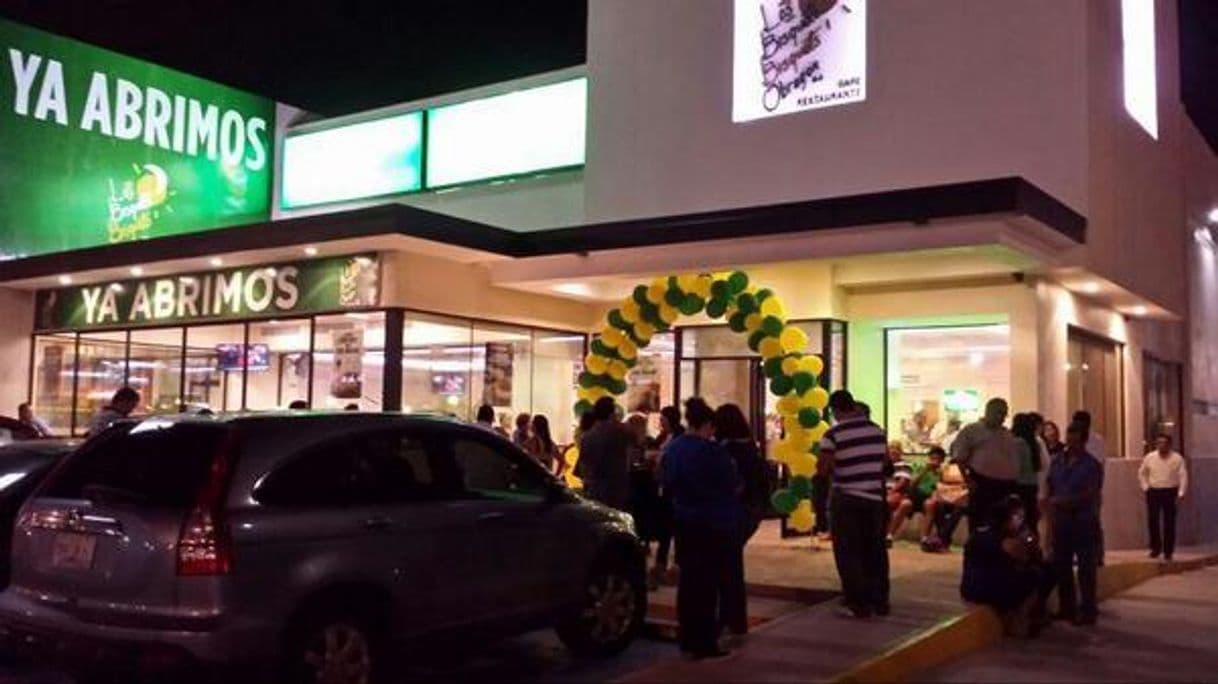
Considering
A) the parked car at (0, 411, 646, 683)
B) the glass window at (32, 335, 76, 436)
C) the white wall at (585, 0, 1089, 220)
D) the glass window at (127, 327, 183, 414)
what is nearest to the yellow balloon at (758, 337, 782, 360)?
the white wall at (585, 0, 1089, 220)

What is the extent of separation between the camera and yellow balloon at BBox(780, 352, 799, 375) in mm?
14070

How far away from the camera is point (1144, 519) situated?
750 inches

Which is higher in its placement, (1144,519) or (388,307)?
(388,307)

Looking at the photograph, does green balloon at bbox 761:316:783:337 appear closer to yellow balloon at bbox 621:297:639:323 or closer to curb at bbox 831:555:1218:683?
yellow balloon at bbox 621:297:639:323

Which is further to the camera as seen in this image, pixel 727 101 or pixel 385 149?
pixel 385 149

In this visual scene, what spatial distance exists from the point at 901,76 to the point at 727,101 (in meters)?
2.61

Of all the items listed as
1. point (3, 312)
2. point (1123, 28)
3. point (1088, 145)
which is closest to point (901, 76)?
point (1088, 145)

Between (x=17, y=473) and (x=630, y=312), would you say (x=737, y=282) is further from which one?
(x=17, y=473)

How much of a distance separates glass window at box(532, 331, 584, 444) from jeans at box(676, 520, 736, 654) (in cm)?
1050

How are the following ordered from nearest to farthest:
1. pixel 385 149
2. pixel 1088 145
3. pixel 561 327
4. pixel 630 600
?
1. pixel 630 600
2. pixel 1088 145
3. pixel 561 327
4. pixel 385 149

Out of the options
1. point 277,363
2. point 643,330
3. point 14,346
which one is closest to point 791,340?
point 643,330

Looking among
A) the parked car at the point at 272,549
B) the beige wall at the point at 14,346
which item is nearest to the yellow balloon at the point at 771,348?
the parked car at the point at 272,549

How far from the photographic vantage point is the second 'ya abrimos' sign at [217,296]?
16188mm

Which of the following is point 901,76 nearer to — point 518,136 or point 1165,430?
point 518,136
